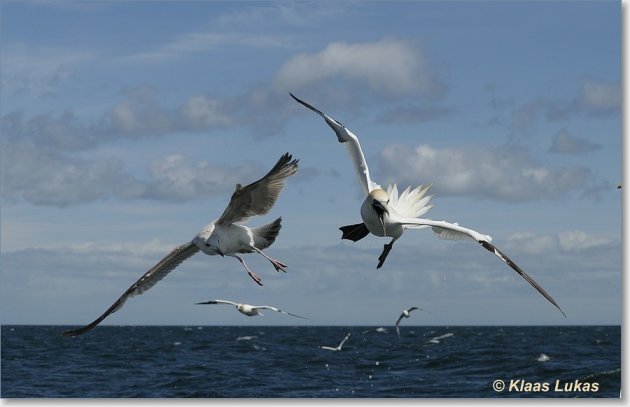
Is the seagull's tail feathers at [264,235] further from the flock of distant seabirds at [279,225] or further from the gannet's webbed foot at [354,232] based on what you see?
the gannet's webbed foot at [354,232]

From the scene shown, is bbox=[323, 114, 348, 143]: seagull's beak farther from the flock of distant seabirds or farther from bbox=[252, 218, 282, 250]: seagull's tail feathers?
bbox=[252, 218, 282, 250]: seagull's tail feathers

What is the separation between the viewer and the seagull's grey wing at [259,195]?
14461mm

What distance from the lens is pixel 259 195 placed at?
15086mm

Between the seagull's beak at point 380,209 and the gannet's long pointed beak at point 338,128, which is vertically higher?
the gannet's long pointed beak at point 338,128

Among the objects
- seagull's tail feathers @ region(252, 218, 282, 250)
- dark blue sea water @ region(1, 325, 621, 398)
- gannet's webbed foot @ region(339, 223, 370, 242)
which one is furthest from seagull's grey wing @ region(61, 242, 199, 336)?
dark blue sea water @ region(1, 325, 621, 398)

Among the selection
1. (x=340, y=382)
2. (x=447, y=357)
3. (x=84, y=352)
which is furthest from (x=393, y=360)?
(x=84, y=352)

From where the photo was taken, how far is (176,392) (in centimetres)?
4175

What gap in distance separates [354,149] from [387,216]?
4.64 feet

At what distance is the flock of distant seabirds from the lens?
14516mm

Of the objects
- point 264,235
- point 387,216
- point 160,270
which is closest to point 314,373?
point 160,270

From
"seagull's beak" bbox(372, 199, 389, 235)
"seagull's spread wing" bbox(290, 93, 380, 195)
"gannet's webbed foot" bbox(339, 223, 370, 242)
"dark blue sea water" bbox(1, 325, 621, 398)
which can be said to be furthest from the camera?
"dark blue sea water" bbox(1, 325, 621, 398)

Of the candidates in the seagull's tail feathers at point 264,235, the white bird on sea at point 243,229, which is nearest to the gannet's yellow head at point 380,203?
the white bird on sea at point 243,229

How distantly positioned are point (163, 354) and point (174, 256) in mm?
55742

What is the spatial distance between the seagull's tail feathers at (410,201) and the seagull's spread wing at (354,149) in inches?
41.9
